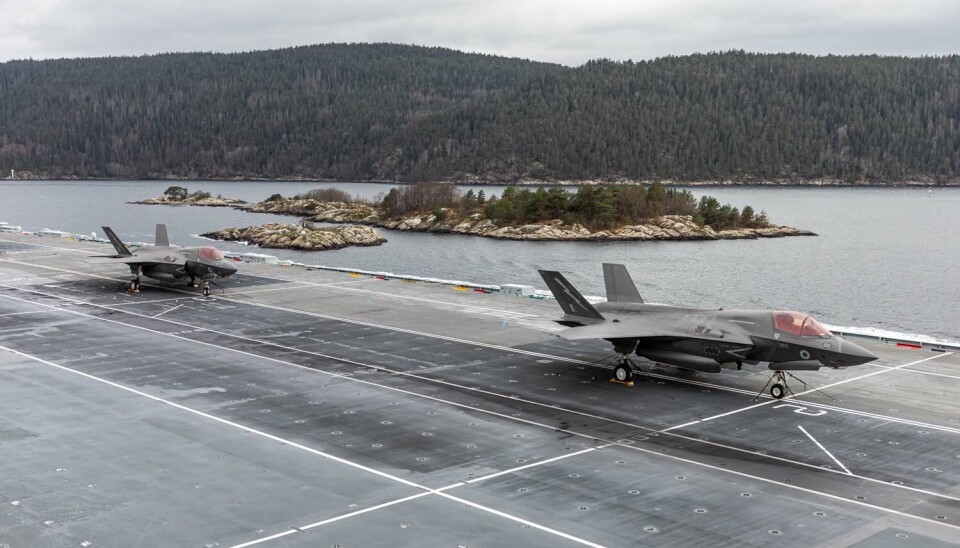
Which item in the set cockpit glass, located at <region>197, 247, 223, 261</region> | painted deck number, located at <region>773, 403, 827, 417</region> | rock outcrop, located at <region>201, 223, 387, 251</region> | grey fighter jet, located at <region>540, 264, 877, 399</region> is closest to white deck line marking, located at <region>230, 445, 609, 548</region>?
painted deck number, located at <region>773, 403, 827, 417</region>

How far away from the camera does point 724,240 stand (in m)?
155

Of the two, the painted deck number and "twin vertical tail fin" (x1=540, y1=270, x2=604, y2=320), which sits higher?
"twin vertical tail fin" (x1=540, y1=270, x2=604, y2=320)

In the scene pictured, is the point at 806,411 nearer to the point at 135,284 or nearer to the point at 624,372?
the point at 624,372

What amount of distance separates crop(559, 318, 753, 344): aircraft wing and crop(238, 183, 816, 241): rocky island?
382ft

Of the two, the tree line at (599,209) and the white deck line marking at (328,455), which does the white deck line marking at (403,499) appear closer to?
the white deck line marking at (328,455)

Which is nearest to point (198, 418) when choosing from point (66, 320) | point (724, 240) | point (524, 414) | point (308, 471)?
Answer: point (308, 471)

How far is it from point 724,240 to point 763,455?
137053mm

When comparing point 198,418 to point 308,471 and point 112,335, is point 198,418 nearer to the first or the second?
point 308,471

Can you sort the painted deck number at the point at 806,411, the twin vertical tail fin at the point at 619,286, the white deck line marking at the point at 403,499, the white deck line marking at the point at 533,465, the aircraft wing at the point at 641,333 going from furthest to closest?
the twin vertical tail fin at the point at 619,286, the aircraft wing at the point at 641,333, the painted deck number at the point at 806,411, the white deck line marking at the point at 533,465, the white deck line marking at the point at 403,499

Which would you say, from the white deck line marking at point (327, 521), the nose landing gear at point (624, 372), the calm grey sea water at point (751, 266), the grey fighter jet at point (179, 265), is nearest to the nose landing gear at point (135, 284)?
the grey fighter jet at point (179, 265)

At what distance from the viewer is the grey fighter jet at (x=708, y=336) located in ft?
95.7

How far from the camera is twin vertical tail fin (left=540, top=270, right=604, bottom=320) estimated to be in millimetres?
34031

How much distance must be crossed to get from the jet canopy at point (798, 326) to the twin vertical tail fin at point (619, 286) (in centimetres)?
627

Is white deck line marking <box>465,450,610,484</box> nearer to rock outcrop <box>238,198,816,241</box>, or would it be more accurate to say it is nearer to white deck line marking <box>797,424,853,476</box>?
white deck line marking <box>797,424,853,476</box>
